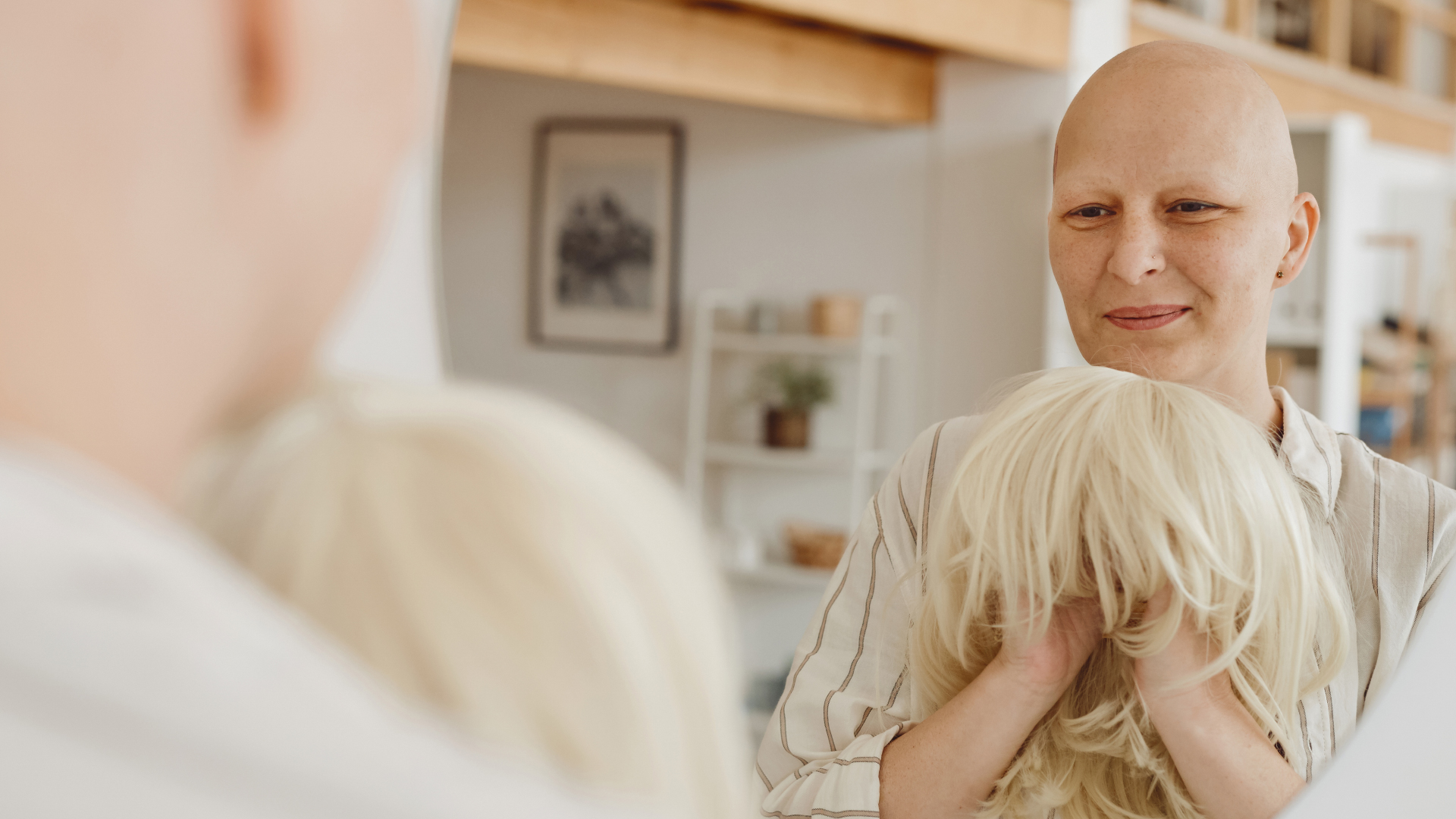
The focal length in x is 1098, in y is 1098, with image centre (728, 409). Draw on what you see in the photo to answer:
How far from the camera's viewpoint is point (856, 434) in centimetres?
69

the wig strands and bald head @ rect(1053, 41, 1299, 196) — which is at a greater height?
bald head @ rect(1053, 41, 1299, 196)

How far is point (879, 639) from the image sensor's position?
394 millimetres

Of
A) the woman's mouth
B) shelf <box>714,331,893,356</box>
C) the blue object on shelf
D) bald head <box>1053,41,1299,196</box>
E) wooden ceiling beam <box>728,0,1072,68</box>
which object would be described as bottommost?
the blue object on shelf

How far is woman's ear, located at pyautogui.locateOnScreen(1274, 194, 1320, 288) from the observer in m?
0.43

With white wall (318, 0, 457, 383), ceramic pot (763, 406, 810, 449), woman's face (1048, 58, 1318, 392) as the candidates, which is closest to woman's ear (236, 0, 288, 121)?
white wall (318, 0, 457, 383)

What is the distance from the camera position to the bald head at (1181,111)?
389mm

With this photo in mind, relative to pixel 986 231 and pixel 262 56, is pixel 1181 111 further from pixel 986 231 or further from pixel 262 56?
pixel 262 56

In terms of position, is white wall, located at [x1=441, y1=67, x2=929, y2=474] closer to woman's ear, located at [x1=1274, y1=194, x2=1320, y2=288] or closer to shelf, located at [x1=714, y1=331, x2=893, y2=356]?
shelf, located at [x1=714, y1=331, x2=893, y2=356]

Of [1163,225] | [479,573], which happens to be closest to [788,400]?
[1163,225]

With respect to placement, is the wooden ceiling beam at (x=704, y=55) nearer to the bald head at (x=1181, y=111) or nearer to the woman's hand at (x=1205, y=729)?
the bald head at (x=1181, y=111)

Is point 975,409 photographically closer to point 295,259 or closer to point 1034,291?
point 1034,291

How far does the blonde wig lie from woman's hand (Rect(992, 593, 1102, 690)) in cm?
17

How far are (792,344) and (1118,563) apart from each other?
0.37 metres

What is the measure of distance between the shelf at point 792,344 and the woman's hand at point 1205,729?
0.61 ft
